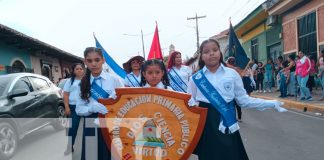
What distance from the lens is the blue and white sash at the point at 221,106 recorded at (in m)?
2.64

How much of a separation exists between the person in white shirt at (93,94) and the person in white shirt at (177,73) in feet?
9.40

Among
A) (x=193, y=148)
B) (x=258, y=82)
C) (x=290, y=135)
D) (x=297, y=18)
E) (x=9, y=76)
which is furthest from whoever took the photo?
(x=258, y=82)

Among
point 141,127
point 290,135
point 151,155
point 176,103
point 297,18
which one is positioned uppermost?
point 297,18

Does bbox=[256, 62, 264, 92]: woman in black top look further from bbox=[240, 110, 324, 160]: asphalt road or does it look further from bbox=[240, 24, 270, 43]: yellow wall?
bbox=[240, 110, 324, 160]: asphalt road

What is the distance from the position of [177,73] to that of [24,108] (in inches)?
117

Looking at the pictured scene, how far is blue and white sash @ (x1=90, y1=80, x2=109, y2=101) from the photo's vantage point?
3.11 metres

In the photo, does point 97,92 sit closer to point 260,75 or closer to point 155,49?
point 155,49

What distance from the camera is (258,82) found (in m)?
16.7

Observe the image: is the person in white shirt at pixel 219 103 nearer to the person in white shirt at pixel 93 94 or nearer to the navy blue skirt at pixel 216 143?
the navy blue skirt at pixel 216 143

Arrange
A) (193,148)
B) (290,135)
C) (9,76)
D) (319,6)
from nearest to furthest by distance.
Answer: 1. (193,148)
2. (290,135)
3. (9,76)
4. (319,6)

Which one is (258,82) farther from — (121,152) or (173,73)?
(121,152)

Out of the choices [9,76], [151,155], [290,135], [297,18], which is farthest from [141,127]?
[297,18]

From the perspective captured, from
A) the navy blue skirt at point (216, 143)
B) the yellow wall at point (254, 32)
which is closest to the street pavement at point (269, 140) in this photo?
the navy blue skirt at point (216, 143)

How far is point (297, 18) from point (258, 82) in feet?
11.9
